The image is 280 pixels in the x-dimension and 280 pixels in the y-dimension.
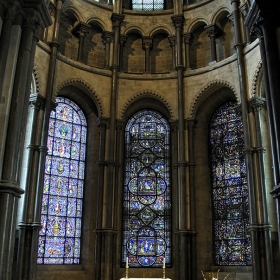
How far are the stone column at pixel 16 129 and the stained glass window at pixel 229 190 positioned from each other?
340 inches

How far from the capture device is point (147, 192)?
16031 mm

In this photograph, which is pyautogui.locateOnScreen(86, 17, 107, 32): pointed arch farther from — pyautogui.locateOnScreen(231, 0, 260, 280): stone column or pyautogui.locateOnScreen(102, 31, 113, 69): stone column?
pyautogui.locateOnScreen(231, 0, 260, 280): stone column

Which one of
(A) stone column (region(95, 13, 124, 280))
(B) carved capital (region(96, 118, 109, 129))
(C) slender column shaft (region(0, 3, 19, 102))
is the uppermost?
(B) carved capital (region(96, 118, 109, 129))

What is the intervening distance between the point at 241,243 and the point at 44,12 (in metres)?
10.0

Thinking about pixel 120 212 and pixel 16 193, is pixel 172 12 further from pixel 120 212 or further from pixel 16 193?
pixel 16 193

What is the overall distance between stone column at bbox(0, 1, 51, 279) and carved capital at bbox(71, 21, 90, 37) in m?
6.85

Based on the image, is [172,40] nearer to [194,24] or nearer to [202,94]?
[194,24]

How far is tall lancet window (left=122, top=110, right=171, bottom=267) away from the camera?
603 inches

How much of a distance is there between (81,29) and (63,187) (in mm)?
6416

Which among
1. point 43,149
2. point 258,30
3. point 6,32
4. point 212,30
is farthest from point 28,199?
point 212,30

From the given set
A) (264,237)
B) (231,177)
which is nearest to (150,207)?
(231,177)

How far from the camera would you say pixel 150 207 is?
52.0ft

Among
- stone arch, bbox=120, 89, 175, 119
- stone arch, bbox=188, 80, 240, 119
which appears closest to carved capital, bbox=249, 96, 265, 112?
stone arch, bbox=188, 80, 240, 119

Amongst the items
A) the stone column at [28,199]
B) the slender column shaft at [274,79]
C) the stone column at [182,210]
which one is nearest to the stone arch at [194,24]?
the stone column at [182,210]
